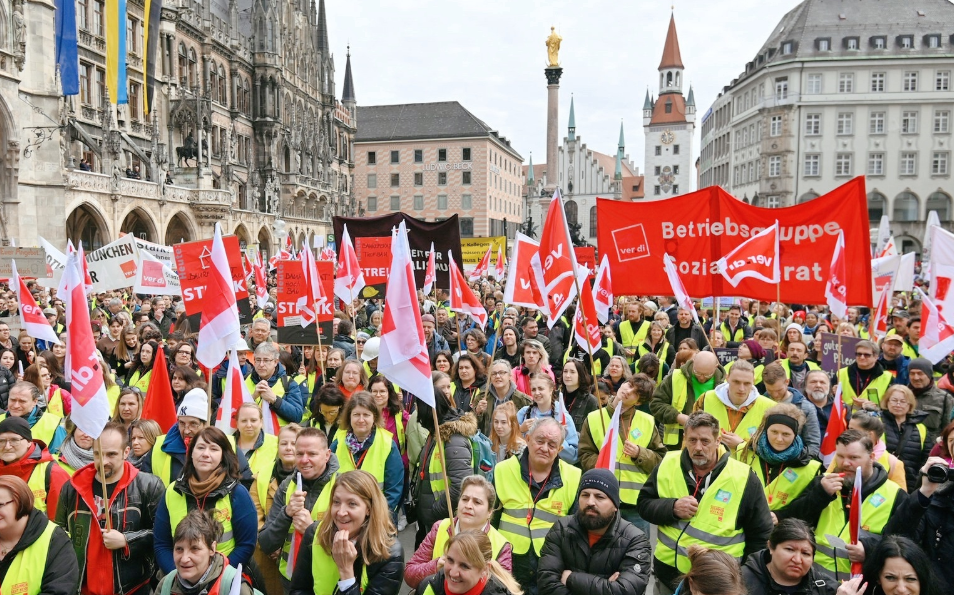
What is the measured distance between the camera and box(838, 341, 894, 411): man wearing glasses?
665 centimetres

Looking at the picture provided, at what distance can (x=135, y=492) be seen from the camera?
411cm

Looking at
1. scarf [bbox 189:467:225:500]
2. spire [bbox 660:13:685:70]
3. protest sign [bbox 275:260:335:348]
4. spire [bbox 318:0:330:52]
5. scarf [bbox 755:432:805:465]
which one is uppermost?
spire [bbox 660:13:685:70]

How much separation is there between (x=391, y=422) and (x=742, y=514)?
2.93 metres

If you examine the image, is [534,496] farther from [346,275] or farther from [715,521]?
[346,275]

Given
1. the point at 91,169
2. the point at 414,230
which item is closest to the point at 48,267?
the point at 414,230

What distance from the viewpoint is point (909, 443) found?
543 cm

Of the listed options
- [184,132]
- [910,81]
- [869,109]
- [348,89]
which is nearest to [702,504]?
[184,132]

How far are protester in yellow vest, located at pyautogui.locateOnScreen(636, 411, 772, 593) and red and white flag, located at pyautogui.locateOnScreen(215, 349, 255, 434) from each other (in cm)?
326

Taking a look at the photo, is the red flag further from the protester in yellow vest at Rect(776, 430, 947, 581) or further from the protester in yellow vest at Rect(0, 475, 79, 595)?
the protester in yellow vest at Rect(776, 430, 947, 581)

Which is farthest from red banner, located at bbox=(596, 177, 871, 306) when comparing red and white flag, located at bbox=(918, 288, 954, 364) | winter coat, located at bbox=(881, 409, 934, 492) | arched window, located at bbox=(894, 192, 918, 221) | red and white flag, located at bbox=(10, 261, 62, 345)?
arched window, located at bbox=(894, 192, 918, 221)

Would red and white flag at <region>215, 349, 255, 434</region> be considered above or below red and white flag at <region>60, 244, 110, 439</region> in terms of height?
below

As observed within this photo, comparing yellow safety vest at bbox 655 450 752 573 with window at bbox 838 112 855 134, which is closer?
yellow safety vest at bbox 655 450 752 573

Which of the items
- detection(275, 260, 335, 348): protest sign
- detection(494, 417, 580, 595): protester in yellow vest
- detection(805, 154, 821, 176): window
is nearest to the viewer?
detection(494, 417, 580, 595): protester in yellow vest

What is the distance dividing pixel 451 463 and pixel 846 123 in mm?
61140
